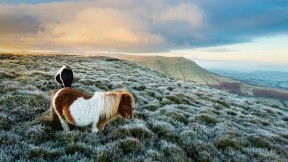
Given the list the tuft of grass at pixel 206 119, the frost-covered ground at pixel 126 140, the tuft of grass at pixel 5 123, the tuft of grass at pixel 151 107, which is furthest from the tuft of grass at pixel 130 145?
the tuft of grass at pixel 151 107

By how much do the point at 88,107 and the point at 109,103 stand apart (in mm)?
676

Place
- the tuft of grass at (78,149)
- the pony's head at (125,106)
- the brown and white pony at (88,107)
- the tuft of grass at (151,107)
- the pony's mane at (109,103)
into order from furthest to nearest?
1. the tuft of grass at (151,107)
2. the pony's head at (125,106)
3. the pony's mane at (109,103)
4. the brown and white pony at (88,107)
5. the tuft of grass at (78,149)

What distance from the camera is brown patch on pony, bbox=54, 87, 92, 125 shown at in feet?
28.7

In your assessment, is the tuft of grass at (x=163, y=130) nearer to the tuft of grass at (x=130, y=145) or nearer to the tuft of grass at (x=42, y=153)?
the tuft of grass at (x=130, y=145)

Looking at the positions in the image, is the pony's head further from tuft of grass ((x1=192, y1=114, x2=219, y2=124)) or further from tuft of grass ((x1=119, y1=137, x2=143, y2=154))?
tuft of grass ((x1=192, y1=114, x2=219, y2=124))

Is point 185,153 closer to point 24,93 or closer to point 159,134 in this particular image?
point 159,134

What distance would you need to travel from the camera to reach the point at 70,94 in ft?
29.3

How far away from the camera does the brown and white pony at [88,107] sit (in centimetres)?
871

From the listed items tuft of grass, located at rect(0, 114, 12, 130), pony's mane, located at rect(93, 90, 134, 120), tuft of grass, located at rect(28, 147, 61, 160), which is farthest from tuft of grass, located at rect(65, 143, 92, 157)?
tuft of grass, located at rect(0, 114, 12, 130)

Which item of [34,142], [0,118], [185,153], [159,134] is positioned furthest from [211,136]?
[0,118]

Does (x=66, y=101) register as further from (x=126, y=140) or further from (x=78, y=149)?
(x=126, y=140)

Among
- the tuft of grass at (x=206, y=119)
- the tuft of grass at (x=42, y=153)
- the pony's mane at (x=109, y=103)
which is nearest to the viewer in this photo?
the tuft of grass at (x=42, y=153)

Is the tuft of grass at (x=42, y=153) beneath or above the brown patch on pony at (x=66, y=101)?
beneath

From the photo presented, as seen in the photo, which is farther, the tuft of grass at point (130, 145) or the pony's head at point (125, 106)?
the pony's head at point (125, 106)
